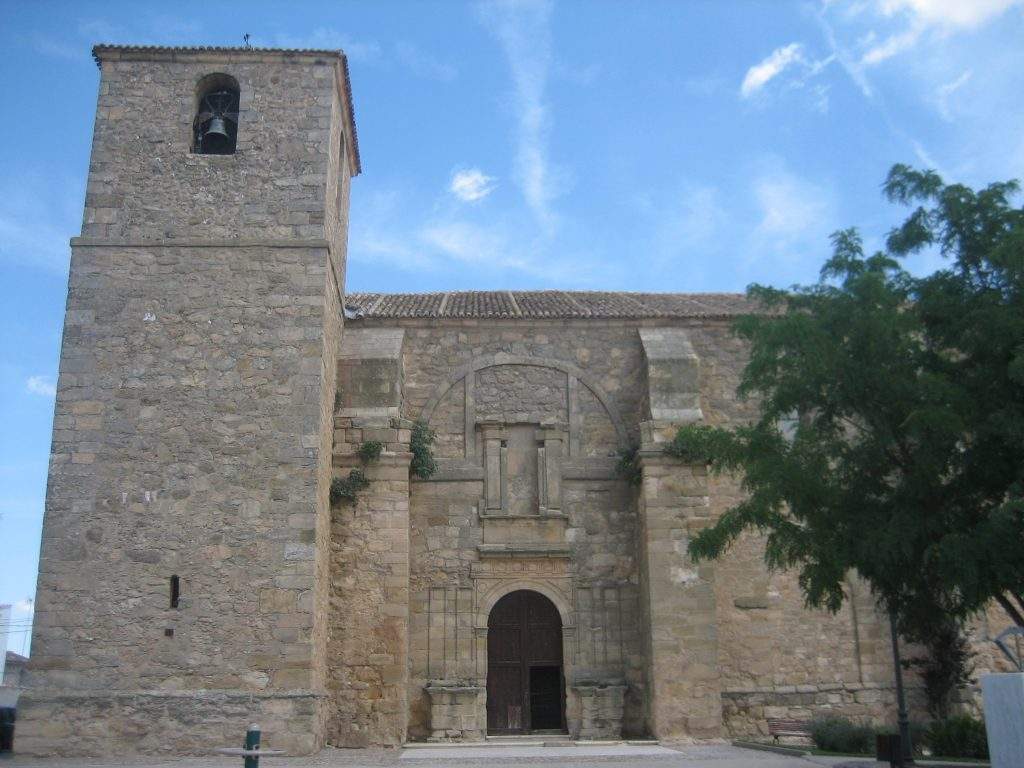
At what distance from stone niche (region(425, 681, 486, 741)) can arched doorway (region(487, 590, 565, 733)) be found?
2.04 ft

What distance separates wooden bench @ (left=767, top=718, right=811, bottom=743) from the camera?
609 inches

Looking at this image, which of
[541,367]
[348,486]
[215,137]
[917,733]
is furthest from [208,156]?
[917,733]

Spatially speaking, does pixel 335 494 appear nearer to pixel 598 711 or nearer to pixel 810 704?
pixel 598 711

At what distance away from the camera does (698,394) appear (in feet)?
55.2

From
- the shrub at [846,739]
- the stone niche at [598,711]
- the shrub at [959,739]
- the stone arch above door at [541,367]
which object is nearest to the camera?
the shrub at [959,739]

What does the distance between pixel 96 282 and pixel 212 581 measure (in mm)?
4651

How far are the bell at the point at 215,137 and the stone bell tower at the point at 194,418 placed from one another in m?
0.03

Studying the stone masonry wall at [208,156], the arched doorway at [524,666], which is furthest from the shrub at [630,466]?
the stone masonry wall at [208,156]

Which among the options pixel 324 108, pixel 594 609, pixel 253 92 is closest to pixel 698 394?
pixel 594 609

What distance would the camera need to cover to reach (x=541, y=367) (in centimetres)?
1748

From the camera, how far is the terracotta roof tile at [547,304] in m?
17.7

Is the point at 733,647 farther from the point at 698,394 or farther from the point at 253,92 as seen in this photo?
the point at 253,92

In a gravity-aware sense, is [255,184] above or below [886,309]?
above

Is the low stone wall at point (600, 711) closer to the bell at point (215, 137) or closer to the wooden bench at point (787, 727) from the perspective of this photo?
the wooden bench at point (787, 727)
